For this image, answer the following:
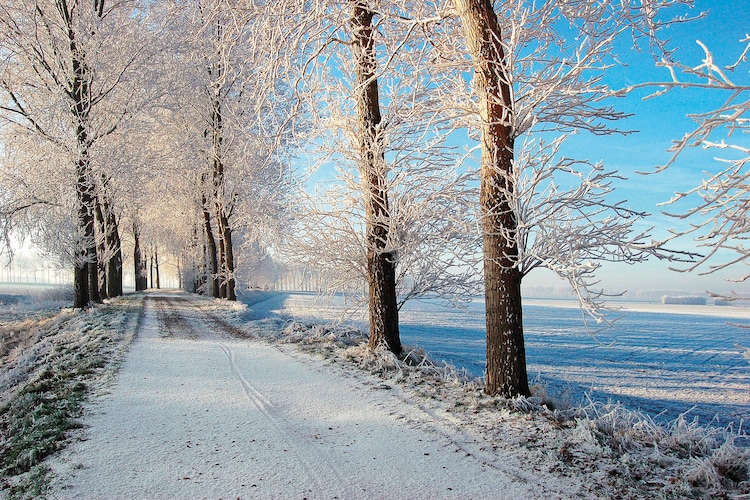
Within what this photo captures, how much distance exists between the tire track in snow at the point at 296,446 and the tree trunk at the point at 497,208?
2.44 metres

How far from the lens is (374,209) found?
8320 millimetres

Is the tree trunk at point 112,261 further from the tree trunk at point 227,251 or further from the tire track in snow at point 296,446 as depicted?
the tire track in snow at point 296,446

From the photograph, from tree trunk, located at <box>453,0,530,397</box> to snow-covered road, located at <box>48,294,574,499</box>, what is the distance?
1.19 metres

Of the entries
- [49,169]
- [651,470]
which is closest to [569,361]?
[651,470]

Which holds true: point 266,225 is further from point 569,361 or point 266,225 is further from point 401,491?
point 401,491

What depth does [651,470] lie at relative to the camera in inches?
143

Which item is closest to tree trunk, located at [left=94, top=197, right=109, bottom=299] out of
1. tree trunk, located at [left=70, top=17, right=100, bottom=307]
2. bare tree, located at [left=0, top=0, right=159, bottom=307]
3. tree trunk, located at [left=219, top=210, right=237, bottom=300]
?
tree trunk, located at [left=70, top=17, right=100, bottom=307]

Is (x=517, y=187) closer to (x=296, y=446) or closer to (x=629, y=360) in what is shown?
(x=296, y=446)

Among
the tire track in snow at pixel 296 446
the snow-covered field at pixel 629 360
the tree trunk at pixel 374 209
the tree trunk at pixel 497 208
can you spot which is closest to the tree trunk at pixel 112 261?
the snow-covered field at pixel 629 360

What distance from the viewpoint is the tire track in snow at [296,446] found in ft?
11.3

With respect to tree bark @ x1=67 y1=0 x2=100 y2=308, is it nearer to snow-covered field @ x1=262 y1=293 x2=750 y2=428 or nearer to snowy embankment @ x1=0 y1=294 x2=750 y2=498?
snow-covered field @ x1=262 y1=293 x2=750 y2=428

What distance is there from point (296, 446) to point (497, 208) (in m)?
3.38

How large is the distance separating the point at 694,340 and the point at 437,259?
1679cm

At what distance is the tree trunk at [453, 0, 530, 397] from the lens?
5.36 m
